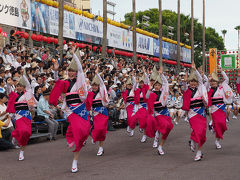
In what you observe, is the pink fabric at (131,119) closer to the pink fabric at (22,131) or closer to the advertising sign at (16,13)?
the pink fabric at (22,131)

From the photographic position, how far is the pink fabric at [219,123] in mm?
12461

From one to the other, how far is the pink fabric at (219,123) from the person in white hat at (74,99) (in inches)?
168

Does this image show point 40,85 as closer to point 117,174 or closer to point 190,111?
point 190,111

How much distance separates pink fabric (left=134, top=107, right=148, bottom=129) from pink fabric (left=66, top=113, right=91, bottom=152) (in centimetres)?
582

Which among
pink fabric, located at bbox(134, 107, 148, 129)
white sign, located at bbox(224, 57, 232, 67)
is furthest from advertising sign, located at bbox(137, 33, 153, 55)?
pink fabric, located at bbox(134, 107, 148, 129)

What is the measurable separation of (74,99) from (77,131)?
73 cm

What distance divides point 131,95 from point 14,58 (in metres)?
5.18

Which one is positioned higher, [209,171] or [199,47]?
[199,47]

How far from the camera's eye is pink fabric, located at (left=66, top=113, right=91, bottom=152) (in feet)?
30.6

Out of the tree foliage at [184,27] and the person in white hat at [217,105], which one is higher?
the tree foliage at [184,27]

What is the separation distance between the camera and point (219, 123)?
12.5 meters

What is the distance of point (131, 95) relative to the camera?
53.6 feet

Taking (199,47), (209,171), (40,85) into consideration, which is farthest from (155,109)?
(199,47)

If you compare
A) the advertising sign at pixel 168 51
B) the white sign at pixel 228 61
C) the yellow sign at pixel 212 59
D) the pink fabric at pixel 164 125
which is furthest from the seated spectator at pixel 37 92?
the advertising sign at pixel 168 51
